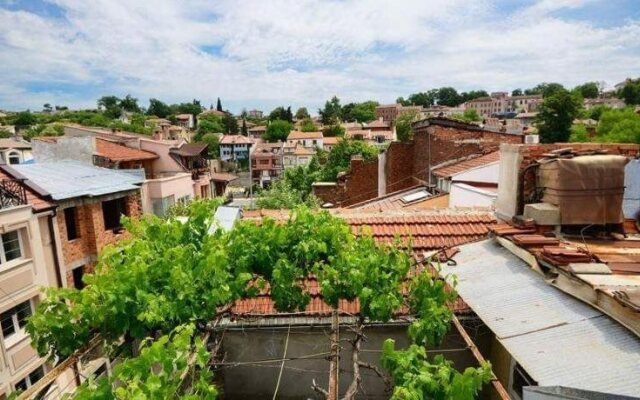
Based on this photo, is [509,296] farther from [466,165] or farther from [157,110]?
[157,110]

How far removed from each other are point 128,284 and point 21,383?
11.6 meters

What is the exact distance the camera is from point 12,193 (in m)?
11.3

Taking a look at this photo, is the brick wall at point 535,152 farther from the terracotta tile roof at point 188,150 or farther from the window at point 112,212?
the terracotta tile roof at point 188,150

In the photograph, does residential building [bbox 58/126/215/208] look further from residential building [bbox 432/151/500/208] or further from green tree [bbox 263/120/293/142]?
green tree [bbox 263/120/293/142]

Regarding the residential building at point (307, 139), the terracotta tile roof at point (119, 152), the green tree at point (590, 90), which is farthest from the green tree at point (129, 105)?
the green tree at point (590, 90)

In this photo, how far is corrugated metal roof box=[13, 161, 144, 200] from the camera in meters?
13.5

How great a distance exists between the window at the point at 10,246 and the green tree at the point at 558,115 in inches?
2385

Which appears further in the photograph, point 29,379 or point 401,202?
point 401,202

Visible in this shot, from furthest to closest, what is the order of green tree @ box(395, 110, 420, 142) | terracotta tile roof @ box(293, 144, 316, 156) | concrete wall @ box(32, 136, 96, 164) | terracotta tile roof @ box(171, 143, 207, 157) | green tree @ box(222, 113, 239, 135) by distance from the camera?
green tree @ box(222, 113, 239, 135)
terracotta tile roof @ box(293, 144, 316, 156)
terracotta tile roof @ box(171, 143, 207, 157)
green tree @ box(395, 110, 420, 142)
concrete wall @ box(32, 136, 96, 164)

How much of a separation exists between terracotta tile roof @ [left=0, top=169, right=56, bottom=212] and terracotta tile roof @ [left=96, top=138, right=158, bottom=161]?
362 inches

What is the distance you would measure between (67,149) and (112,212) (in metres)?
8.10

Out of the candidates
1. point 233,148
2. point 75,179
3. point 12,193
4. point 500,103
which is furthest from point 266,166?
point 500,103

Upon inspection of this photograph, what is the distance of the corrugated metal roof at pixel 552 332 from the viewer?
2809mm

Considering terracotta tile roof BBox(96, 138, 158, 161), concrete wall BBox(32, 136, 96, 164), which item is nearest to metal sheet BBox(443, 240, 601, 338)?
terracotta tile roof BBox(96, 138, 158, 161)
